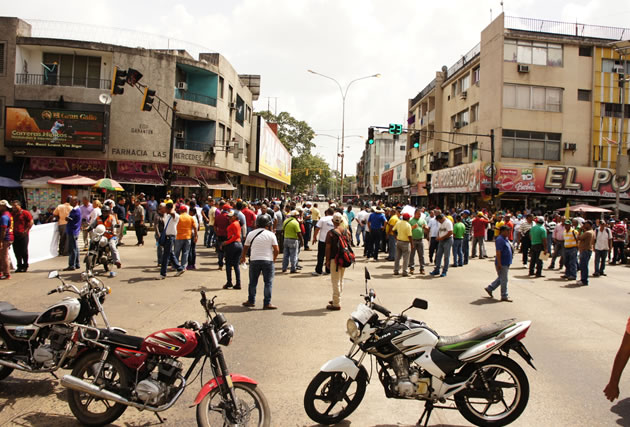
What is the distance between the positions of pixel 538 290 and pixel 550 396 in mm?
7046

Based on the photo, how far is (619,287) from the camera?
1185cm

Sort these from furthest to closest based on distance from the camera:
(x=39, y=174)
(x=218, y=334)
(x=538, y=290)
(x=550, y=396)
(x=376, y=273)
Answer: (x=39, y=174)
(x=376, y=273)
(x=538, y=290)
(x=550, y=396)
(x=218, y=334)

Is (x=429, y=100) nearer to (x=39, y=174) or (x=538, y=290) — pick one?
(x=39, y=174)

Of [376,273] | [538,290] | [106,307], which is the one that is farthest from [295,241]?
[538,290]

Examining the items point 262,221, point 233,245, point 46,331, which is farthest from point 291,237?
point 46,331

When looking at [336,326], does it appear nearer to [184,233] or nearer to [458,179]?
[184,233]

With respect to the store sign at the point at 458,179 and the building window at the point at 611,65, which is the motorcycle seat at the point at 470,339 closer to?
the store sign at the point at 458,179

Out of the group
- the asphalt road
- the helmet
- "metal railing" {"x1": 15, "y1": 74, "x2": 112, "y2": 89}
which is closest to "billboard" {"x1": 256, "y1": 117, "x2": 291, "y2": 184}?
"metal railing" {"x1": 15, "y1": 74, "x2": 112, "y2": 89}

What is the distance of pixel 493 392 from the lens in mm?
4051

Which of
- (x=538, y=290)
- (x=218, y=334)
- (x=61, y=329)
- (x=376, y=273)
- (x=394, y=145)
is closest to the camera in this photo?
(x=218, y=334)

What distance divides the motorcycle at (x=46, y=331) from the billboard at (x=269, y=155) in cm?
4008

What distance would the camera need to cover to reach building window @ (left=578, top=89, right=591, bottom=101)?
32625 millimetres

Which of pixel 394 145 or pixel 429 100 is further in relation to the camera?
pixel 394 145

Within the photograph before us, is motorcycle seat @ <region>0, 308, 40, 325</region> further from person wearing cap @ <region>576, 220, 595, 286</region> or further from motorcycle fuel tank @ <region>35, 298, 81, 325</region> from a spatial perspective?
person wearing cap @ <region>576, 220, 595, 286</region>
